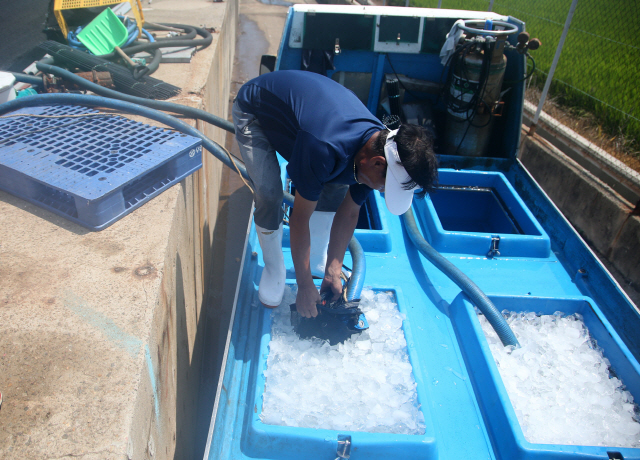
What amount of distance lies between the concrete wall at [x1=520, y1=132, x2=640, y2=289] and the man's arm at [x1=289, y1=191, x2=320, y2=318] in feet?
9.75

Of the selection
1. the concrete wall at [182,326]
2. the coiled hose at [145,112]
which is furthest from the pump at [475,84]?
the concrete wall at [182,326]

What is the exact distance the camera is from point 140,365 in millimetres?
1368

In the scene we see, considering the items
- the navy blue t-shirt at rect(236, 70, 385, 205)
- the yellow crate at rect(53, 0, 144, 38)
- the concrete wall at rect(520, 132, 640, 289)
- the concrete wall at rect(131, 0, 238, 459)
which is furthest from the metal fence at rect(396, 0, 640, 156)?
the yellow crate at rect(53, 0, 144, 38)

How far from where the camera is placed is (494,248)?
2.79m

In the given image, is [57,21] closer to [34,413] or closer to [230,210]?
[230,210]

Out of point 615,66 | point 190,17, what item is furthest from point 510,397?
point 190,17

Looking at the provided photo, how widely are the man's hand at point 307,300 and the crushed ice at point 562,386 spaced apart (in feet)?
2.98

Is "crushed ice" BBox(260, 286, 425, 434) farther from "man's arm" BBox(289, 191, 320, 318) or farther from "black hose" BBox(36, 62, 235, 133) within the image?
"black hose" BBox(36, 62, 235, 133)

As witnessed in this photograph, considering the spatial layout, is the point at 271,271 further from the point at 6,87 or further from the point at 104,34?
the point at 104,34

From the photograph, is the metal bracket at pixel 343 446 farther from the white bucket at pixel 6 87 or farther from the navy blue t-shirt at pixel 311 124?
the white bucket at pixel 6 87

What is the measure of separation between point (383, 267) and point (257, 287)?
78cm

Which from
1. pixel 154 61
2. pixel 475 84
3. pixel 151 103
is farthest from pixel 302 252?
pixel 154 61

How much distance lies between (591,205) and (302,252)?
10.9 feet

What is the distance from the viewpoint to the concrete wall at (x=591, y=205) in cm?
363
